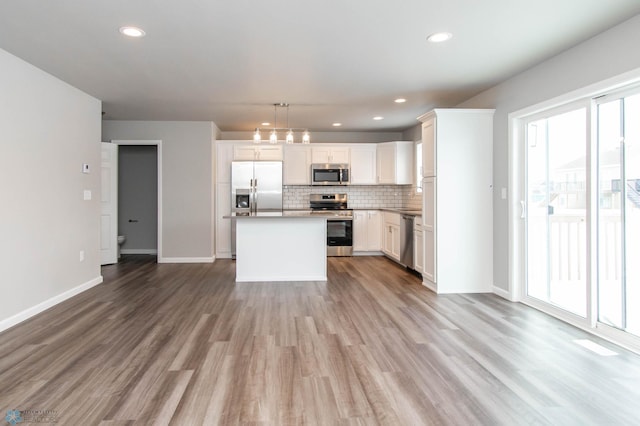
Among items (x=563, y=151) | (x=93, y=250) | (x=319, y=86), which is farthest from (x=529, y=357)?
(x=93, y=250)

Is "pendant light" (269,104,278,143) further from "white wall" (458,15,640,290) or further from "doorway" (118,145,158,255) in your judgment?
"doorway" (118,145,158,255)

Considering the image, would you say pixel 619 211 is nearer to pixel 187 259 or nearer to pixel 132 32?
pixel 132 32

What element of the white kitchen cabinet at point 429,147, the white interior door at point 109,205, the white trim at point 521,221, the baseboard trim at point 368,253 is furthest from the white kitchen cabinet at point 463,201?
the white interior door at point 109,205

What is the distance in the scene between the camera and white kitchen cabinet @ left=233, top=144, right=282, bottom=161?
24.1ft

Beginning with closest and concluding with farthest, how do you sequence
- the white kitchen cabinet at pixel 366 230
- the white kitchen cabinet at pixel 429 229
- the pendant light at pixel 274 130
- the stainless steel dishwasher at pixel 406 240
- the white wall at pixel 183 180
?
1. the white kitchen cabinet at pixel 429 229
2. the pendant light at pixel 274 130
3. the stainless steel dishwasher at pixel 406 240
4. the white wall at pixel 183 180
5. the white kitchen cabinet at pixel 366 230

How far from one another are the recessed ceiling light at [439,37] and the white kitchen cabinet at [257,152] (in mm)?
4596

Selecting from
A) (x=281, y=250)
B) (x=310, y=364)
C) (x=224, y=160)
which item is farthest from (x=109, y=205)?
(x=310, y=364)

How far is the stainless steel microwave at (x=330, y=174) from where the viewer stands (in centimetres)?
768

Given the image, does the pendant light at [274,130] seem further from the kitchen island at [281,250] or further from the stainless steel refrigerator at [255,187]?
the kitchen island at [281,250]

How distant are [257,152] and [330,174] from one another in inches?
59.5

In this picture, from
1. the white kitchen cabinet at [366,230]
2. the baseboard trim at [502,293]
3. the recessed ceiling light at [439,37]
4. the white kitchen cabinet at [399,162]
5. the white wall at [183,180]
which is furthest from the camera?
the white kitchen cabinet at [366,230]

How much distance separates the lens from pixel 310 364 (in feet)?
8.65

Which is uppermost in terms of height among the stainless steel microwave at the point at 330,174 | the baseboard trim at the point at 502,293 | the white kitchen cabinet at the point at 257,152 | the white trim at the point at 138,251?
the white kitchen cabinet at the point at 257,152

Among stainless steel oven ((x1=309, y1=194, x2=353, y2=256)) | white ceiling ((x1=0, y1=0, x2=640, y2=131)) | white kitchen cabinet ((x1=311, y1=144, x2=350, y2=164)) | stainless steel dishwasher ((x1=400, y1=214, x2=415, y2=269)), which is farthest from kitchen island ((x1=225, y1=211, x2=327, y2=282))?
white kitchen cabinet ((x1=311, y1=144, x2=350, y2=164))
